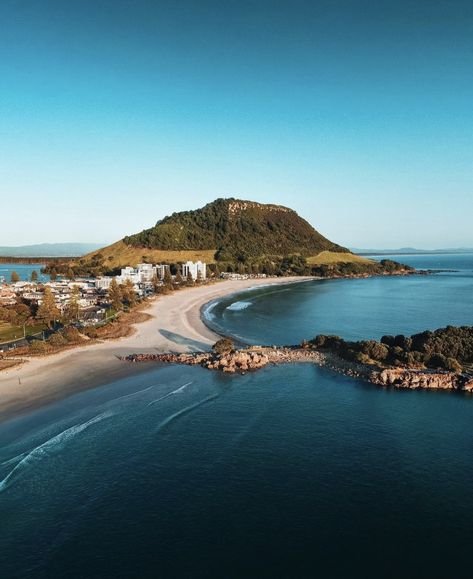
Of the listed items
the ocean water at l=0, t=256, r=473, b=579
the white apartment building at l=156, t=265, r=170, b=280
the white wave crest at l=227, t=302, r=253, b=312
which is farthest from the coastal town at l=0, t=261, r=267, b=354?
the ocean water at l=0, t=256, r=473, b=579

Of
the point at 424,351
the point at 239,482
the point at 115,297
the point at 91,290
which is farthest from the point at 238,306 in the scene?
the point at 239,482

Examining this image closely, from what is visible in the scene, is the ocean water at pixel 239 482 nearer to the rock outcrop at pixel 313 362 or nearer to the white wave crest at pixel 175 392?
the white wave crest at pixel 175 392

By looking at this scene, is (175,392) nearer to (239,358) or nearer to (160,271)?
(239,358)

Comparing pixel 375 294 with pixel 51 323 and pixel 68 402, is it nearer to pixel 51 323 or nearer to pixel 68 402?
pixel 51 323

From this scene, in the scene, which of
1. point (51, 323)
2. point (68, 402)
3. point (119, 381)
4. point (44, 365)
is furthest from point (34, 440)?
point (51, 323)

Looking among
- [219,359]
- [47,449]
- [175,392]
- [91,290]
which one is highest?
[91,290]

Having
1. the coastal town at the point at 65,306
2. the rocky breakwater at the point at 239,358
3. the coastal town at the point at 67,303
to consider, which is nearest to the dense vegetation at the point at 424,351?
the rocky breakwater at the point at 239,358
